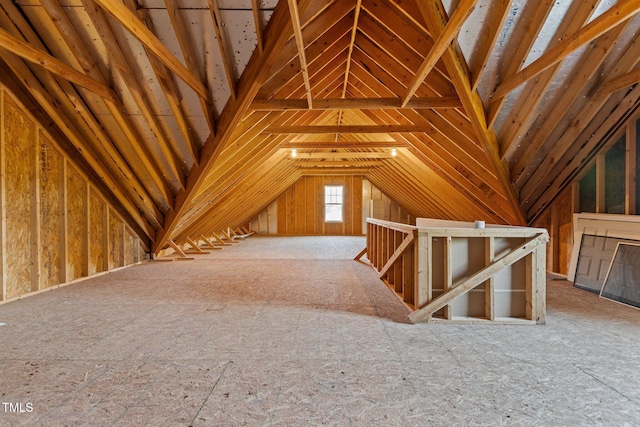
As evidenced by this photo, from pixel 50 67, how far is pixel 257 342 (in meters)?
3.40

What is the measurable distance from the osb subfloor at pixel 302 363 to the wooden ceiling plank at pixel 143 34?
104 inches

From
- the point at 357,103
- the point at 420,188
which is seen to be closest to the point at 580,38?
the point at 357,103

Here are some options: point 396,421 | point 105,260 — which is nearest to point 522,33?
point 396,421

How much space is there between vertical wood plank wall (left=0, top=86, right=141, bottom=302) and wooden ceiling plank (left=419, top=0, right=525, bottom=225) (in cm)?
487

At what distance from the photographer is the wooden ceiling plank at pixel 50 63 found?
300cm

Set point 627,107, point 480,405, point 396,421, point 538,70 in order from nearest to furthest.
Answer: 1. point 396,421
2. point 480,405
3. point 538,70
4. point 627,107

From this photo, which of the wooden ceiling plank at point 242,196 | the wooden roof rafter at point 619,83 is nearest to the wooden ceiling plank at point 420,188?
the wooden ceiling plank at point 242,196

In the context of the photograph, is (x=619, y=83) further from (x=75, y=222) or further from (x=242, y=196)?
(x=242, y=196)

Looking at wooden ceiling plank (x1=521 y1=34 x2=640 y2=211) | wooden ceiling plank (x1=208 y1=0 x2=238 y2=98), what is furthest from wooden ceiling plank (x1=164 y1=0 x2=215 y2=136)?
wooden ceiling plank (x1=521 y1=34 x2=640 y2=211)

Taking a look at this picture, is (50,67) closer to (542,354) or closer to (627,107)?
(542,354)

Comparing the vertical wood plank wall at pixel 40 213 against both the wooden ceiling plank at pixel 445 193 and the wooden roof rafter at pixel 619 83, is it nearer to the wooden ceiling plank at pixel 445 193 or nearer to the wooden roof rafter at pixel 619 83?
the wooden ceiling plank at pixel 445 193

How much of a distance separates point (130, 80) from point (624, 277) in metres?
6.55

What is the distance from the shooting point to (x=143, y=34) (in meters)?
3.01

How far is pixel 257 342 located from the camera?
2.93 m
